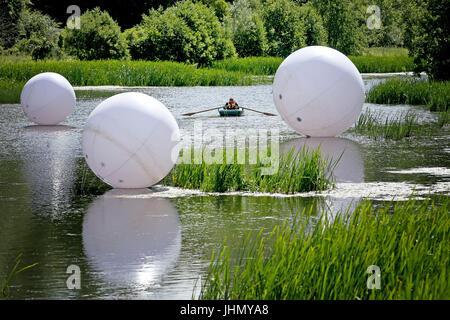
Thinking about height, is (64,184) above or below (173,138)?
below

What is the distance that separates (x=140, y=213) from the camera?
10.6 metres

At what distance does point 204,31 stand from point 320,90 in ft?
101

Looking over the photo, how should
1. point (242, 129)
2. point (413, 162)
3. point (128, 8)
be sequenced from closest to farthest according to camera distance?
point (413, 162)
point (242, 129)
point (128, 8)

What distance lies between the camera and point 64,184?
1295cm

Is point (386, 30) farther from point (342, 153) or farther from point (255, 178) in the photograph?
point (255, 178)

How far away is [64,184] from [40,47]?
35.8m

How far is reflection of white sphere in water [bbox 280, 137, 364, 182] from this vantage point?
13445mm

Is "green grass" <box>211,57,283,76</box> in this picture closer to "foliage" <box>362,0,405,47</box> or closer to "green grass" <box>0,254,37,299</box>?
"green grass" <box>0,254,37,299</box>

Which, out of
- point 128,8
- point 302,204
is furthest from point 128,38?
point 302,204

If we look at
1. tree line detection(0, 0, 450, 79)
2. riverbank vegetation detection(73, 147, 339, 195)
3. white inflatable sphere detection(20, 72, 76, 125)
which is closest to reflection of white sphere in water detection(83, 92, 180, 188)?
riverbank vegetation detection(73, 147, 339, 195)

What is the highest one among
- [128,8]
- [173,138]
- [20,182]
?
[128,8]

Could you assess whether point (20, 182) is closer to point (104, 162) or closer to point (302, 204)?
point (104, 162)

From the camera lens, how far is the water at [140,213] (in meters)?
7.64
